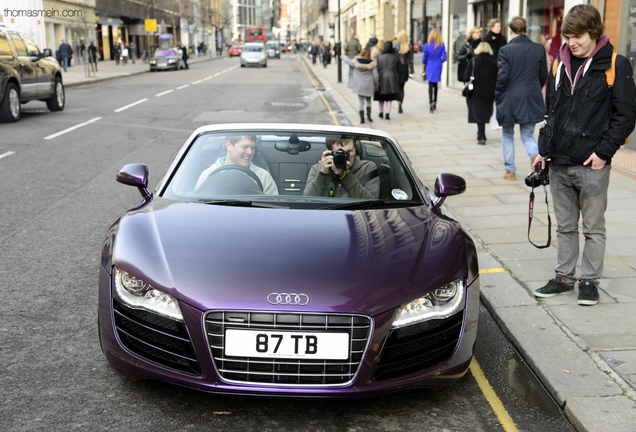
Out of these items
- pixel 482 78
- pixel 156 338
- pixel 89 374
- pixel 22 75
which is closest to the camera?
pixel 156 338

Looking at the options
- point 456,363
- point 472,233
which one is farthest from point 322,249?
point 472,233

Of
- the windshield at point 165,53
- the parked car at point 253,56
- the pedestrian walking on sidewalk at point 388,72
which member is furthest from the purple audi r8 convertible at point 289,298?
the parked car at point 253,56

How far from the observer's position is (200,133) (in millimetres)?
4539

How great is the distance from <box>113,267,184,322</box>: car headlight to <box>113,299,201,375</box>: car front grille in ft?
0.08

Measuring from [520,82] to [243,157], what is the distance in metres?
5.44

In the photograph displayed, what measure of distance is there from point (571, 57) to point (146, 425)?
3237 mm

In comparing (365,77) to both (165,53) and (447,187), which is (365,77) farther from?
(165,53)

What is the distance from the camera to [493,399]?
3375 mm

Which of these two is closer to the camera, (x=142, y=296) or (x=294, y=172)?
(x=142, y=296)

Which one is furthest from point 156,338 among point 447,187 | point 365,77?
point 365,77

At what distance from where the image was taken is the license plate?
288 cm

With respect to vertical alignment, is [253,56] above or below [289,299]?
above

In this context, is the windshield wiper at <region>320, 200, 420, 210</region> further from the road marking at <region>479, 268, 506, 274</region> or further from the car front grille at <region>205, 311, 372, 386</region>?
the road marking at <region>479, 268, 506, 274</region>

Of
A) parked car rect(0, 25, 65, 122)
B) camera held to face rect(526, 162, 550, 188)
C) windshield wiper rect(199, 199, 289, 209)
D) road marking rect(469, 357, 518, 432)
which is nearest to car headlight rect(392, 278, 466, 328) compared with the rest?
road marking rect(469, 357, 518, 432)
